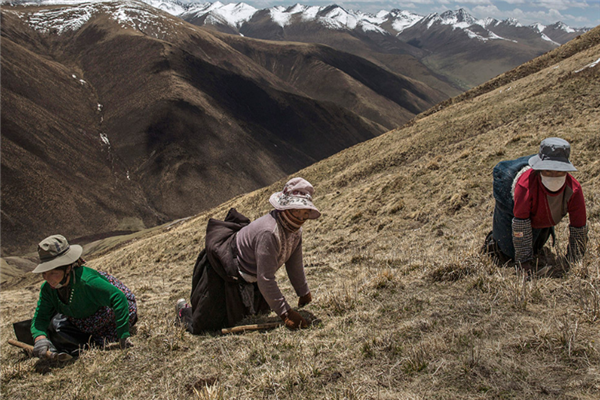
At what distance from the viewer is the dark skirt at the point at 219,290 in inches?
152

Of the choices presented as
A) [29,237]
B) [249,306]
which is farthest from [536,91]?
[29,237]

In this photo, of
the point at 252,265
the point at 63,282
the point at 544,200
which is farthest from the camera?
the point at 63,282

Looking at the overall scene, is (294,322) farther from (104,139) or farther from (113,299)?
(104,139)

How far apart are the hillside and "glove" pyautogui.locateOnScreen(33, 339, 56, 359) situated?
61.2 m

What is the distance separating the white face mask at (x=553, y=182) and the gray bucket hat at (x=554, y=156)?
0.15 meters

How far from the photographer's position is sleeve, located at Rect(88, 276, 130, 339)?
3877mm

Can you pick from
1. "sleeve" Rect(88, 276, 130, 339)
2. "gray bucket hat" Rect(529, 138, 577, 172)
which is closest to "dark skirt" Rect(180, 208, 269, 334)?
"sleeve" Rect(88, 276, 130, 339)

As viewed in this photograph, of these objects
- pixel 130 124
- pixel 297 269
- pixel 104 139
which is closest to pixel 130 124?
pixel 130 124

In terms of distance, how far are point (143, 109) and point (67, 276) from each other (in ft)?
291

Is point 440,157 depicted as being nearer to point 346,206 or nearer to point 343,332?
point 346,206

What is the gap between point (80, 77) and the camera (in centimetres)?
9450

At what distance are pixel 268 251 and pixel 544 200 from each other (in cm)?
270

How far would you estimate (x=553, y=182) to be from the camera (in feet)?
11.6

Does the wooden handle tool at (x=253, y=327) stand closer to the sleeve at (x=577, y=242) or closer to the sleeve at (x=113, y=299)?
the sleeve at (x=113, y=299)
